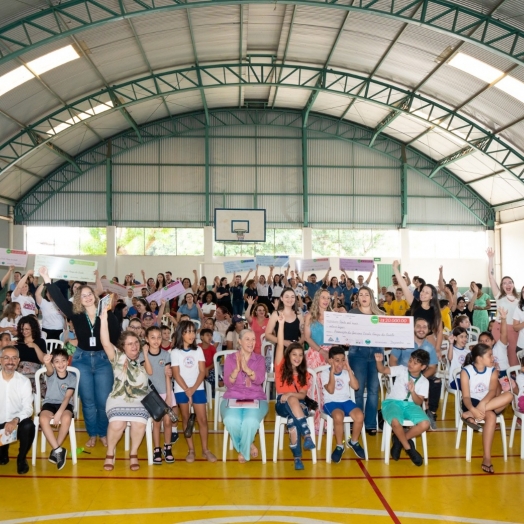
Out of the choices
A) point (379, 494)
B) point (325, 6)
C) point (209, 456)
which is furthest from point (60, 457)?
→ point (325, 6)

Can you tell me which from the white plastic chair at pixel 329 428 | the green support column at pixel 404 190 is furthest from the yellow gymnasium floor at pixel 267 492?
the green support column at pixel 404 190

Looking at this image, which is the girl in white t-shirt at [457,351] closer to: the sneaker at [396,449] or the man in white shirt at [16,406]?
the sneaker at [396,449]

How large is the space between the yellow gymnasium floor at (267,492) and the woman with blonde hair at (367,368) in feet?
1.98

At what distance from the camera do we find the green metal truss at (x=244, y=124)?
74.8ft

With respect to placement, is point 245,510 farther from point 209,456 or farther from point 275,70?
point 275,70

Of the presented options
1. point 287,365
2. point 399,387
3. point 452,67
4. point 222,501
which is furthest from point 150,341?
point 452,67

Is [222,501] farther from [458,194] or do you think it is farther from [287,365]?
[458,194]

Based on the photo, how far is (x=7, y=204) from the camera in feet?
72.3

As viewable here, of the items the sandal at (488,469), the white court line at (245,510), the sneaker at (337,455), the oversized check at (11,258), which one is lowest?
the white court line at (245,510)

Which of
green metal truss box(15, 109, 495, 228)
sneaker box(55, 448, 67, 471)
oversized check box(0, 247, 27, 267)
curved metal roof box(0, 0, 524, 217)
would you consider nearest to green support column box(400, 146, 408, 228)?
green metal truss box(15, 109, 495, 228)

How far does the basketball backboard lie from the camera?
2138 cm

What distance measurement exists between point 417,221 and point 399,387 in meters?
19.4

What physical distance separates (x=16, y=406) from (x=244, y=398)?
7.44 ft

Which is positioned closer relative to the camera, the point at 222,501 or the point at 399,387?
the point at 222,501
